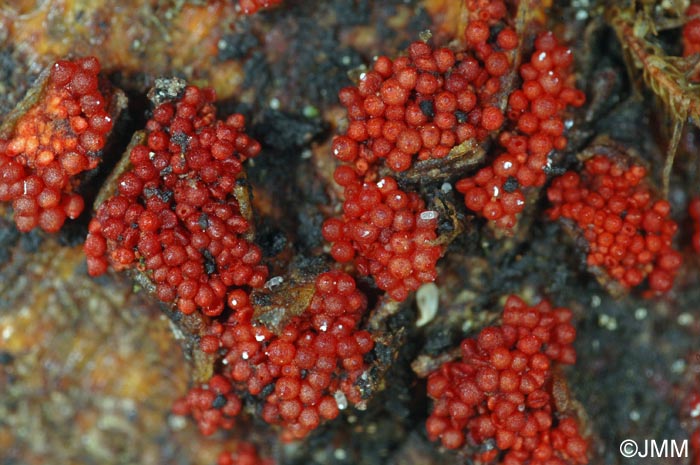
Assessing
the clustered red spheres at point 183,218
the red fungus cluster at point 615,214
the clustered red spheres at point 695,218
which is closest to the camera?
the clustered red spheres at point 183,218

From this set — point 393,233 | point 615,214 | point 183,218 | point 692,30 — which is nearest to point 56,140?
point 183,218

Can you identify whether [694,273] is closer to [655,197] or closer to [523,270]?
[655,197]

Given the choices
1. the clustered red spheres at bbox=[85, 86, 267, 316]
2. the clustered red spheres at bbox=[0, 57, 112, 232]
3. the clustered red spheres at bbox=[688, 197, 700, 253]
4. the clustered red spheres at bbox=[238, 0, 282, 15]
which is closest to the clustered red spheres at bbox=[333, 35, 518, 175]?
the clustered red spheres at bbox=[85, 86, 267, 316]

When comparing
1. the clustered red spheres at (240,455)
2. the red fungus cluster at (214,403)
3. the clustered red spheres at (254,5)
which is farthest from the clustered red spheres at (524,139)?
the clustered red spheres at (240,455)

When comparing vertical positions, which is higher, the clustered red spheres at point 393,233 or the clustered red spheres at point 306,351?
the clustered red spheres at point 393,233

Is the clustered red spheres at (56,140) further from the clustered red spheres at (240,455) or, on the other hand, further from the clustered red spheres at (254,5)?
the clustered red spheres at (240,455)

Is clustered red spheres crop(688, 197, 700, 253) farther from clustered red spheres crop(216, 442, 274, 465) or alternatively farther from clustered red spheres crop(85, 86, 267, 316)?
clustered red spheres crop(216, 442, 274, 465)
